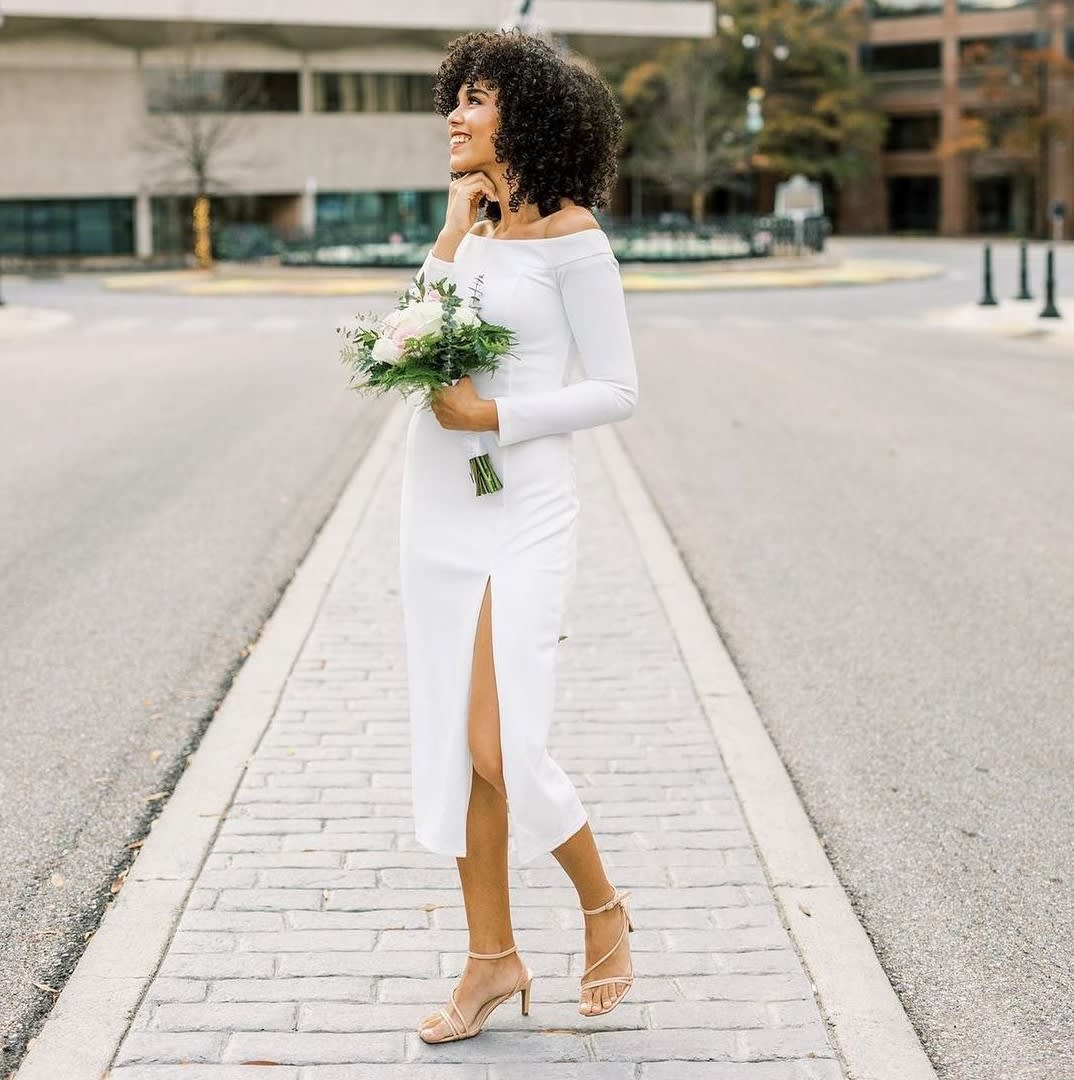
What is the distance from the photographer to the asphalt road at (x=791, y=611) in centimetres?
438

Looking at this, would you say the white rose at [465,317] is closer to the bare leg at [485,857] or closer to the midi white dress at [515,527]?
the midi white dress at [515,527]

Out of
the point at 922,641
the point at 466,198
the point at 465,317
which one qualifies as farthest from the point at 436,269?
the point at 922,641

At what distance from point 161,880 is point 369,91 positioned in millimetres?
65481

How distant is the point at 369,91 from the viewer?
220 feet

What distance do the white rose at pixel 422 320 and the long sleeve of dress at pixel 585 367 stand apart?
0.67ft

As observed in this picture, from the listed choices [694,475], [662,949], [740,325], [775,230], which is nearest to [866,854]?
[662,949]

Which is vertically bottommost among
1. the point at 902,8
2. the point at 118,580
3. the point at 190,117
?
the point at 118,580

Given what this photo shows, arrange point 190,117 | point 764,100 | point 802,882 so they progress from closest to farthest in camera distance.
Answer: point 802,882
point 190,117
point 764,100

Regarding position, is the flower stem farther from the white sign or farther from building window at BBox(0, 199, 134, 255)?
building window at BBox(0, 199, 134, 255)

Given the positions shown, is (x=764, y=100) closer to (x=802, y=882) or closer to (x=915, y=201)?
(x=915, y=201)

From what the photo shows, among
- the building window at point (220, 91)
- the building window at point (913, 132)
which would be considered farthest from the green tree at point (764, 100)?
the building window at point (220, 91)

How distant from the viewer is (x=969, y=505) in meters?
10.7

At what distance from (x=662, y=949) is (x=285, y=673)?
2924 millimetres

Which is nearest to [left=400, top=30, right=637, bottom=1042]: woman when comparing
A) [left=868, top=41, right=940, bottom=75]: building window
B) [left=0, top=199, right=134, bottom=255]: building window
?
[left=0, top=199, right=134, bottom=255]: building window
